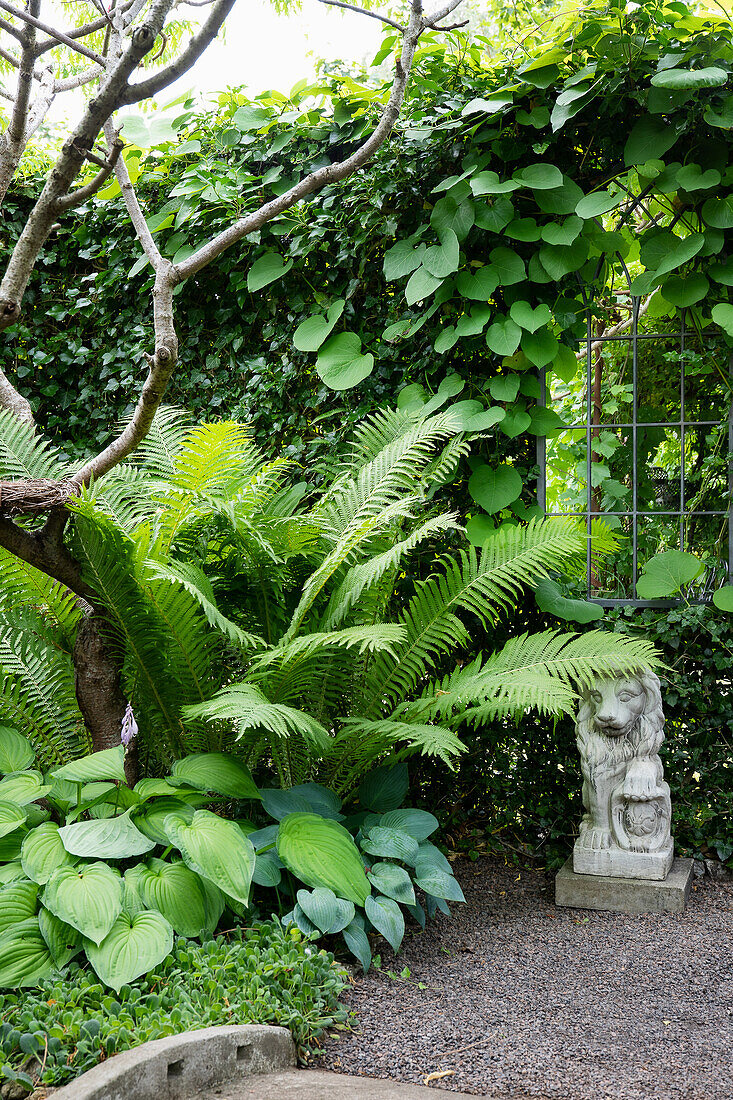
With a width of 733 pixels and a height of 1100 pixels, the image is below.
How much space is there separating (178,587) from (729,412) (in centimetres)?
194

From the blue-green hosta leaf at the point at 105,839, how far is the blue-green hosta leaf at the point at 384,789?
2.44 ft

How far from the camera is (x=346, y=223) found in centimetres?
333

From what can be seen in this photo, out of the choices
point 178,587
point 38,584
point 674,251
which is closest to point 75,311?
point 38,584

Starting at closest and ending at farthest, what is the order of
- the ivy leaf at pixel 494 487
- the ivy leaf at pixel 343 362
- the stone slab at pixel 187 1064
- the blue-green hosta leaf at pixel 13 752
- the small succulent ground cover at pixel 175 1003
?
the stone slab at pixel 187 1064, the small succulent ground cover at pixel 175 1003, the blue-green hosta leaf at pixel 13 752, the ivy leaf at pixel 494 487, the ivy leaf at pixel 343 362

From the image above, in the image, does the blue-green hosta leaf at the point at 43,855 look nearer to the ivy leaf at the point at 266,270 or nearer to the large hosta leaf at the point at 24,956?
the large hosta leaf at the point at 24,956

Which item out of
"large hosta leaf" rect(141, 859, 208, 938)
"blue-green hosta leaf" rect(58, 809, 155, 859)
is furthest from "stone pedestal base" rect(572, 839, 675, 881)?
"blue-green hosta leaf" rect(58, 809, 155, 859)

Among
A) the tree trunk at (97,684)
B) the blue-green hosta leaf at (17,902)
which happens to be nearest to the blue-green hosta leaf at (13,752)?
the tree trunk at (97,684)

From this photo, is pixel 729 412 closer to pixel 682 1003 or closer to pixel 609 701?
pixel 609 701

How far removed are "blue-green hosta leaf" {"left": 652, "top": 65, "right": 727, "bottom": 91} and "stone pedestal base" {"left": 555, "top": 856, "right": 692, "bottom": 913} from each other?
2304 mm


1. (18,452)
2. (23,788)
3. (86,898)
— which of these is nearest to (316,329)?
(18,452)

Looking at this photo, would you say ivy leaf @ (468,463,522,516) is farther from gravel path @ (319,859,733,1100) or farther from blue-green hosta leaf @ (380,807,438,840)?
gravel path @ (319,859,733,1100)

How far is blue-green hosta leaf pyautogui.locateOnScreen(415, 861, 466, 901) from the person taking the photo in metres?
2.18

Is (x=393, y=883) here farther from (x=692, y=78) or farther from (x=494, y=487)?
(x=692, y=78)

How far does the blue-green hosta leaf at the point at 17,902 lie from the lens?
175 centimetres
